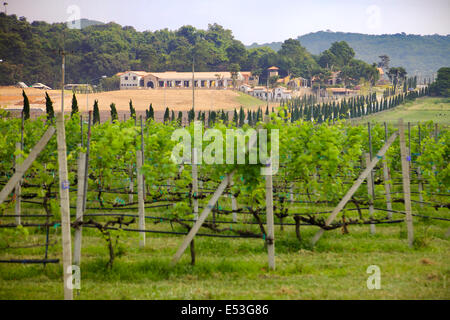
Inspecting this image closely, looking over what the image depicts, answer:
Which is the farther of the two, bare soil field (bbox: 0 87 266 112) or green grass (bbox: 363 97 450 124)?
bare soil field (bbox: 0 87 266 112)

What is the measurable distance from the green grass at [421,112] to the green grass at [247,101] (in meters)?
30.9

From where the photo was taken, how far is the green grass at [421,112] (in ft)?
223

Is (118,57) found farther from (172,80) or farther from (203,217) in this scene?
(203,217)

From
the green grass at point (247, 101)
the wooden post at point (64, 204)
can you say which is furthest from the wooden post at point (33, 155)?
the green grass at point (247, 101)

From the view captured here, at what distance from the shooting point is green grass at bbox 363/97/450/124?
223ft

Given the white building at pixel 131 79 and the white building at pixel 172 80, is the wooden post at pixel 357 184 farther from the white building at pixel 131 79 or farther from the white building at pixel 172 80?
the white building at pixel 131 79

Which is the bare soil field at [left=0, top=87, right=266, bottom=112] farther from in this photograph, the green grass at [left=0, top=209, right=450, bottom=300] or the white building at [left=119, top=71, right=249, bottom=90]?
the green grass at [left=0, top=209, right=450, bottom=300]

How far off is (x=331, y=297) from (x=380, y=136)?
11.4m

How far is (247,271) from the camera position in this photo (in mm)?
8391

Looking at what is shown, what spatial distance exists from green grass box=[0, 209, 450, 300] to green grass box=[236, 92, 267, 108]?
8965 centimetres

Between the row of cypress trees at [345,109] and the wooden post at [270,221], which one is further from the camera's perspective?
the row of cypress trees at [345,109]

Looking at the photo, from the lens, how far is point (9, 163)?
46.6ft

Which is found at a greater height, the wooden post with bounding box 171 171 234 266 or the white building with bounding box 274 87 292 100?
the white building with bounding box 274 87 292 100

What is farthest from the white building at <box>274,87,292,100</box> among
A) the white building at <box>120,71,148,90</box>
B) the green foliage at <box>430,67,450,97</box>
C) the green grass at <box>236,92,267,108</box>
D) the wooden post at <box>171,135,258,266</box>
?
the wooden post at <box>171,135,258,266</box>
